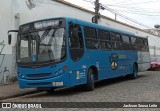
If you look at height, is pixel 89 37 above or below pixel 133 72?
above

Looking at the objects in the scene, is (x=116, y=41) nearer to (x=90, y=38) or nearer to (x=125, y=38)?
(x=125, y=38)

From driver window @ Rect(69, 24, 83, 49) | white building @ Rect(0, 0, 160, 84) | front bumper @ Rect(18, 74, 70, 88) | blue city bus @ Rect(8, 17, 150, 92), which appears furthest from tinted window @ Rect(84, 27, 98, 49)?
white building @ Rect(0, 0, 160, 84)

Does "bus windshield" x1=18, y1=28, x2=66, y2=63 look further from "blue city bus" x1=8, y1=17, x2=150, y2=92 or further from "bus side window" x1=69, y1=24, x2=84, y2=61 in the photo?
"bus side window" x1=69, y1=24, x2=84, y2=61

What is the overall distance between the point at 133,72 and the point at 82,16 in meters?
7.35

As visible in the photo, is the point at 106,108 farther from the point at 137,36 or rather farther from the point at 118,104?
the point at 137,36

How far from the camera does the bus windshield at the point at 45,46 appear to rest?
13.3 metres

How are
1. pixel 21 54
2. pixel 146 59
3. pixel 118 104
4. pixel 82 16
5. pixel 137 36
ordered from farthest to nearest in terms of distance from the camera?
pixel 82 16, pixel 146 59, pixel 137 36, pixel 21 54, pixel 118 104

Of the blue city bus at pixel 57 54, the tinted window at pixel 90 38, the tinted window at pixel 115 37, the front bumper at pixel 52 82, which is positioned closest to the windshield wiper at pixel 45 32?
the blue city bus at pixel 57 54

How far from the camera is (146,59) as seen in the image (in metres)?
25.5

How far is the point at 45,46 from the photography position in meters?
→ 13.4

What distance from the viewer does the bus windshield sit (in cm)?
1331

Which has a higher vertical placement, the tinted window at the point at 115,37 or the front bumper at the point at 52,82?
the tinted window at the point at 115,37

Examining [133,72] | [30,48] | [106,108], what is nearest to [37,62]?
[30,48]

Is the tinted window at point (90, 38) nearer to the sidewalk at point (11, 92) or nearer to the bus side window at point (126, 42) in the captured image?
the sidewalk at point (11, 92)
